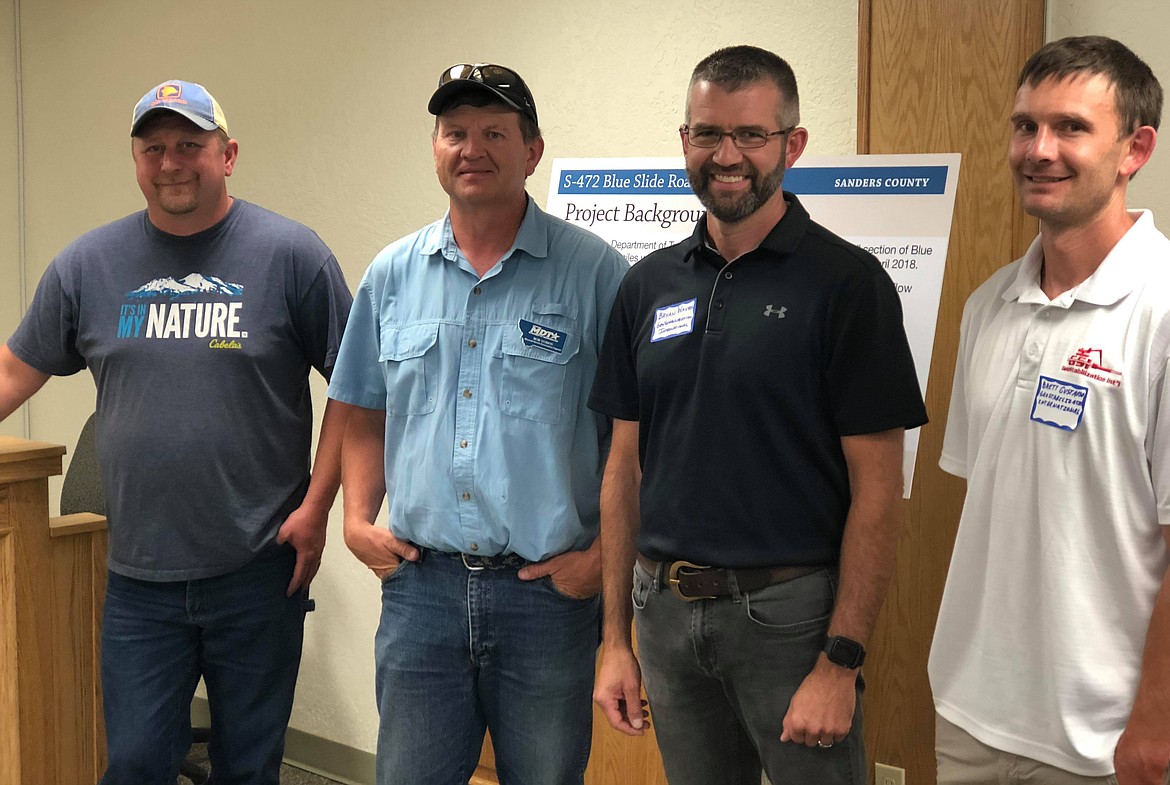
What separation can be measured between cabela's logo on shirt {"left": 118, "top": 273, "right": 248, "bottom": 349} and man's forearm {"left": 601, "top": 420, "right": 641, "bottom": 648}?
3.04 feet

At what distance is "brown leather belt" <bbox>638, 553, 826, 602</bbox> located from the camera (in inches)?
64.1

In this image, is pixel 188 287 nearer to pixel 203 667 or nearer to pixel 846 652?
pixel 203 667

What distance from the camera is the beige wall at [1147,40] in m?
2.16

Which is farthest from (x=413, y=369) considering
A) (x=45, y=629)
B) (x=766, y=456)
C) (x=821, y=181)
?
(x=45, y=629)

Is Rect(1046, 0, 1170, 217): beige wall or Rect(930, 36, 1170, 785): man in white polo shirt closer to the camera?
Rect(930, 36, 1170, 785): man in white polo shirt

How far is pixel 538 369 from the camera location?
1.90 metres

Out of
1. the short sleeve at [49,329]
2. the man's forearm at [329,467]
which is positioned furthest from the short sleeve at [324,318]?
the short sleeve at [49,329]

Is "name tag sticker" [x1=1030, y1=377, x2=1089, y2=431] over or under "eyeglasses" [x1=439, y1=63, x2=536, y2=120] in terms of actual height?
under

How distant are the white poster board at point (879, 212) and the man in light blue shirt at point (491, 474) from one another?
60cm

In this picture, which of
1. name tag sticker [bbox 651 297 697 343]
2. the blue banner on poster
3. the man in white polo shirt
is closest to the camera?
the man in white polo shirt

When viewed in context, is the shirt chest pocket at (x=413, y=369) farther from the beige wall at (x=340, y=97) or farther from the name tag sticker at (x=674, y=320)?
the beige wall at (x=340, y=97)

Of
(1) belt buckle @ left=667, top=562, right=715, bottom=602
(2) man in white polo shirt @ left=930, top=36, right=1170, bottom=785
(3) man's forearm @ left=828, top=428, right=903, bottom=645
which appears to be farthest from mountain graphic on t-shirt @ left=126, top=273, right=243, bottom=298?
(2) man in white polo shirt @ left=930, top=36, right=1170, bottom=785

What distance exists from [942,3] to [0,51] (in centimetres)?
388

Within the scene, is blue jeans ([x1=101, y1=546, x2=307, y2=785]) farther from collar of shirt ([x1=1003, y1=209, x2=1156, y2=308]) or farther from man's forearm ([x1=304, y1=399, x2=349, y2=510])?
collar of shirt ([x1=1003, y1=209, x2=1156, y2=308])
